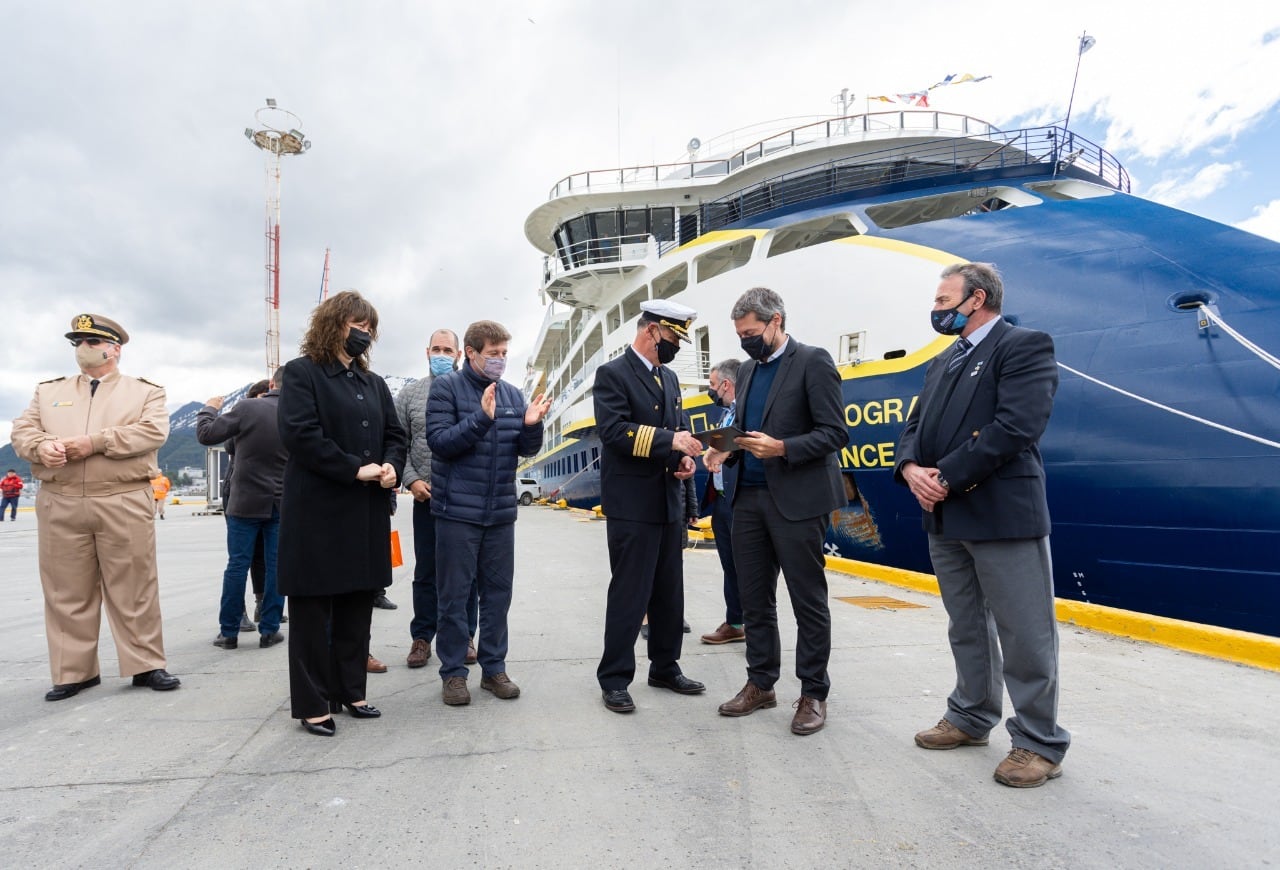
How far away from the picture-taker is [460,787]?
2127mm

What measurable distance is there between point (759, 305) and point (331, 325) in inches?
72.3

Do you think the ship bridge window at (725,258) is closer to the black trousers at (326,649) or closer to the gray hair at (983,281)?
the gray hair at (983,281)

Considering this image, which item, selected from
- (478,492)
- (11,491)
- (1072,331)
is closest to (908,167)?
(1072,331)

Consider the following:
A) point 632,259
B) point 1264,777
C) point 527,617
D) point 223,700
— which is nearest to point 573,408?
point 632,259

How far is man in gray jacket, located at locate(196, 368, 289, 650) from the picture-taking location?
4051mm

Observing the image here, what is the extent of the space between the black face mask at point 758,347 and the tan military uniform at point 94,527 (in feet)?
9.64

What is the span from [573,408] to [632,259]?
5514 mm

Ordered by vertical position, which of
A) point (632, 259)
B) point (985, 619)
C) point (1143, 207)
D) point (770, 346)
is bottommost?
point (985, 619)

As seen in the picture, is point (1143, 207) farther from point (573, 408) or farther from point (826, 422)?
point (573, 408)

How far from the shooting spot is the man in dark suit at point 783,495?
9.09 ft

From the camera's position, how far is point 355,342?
9.55 feet

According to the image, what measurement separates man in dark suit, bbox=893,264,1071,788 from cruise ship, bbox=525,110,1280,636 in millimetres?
3407

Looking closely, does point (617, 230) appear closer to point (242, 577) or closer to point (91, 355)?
point (242, 577)

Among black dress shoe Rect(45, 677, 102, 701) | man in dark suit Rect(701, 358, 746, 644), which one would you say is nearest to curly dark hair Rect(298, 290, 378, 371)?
black dress shoe Rect(45, 677, 102, 701)
